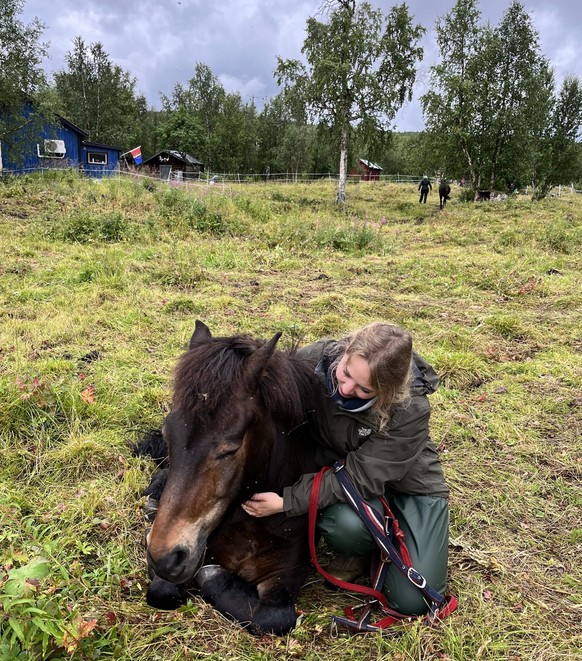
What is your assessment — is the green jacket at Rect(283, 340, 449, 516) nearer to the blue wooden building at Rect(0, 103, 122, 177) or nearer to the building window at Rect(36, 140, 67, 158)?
the blue wooden building at Rect(0, 103, 122, 177)

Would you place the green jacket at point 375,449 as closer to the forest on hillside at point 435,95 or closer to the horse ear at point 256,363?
the horse ear at point 256,363

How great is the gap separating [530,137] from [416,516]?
28640 mm

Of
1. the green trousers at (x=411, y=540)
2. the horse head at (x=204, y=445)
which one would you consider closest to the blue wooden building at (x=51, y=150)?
the horse head at (x=204, y=445)

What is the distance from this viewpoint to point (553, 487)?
10.6 ft

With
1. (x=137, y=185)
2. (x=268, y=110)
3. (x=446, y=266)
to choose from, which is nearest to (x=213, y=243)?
(x=446, y=266)

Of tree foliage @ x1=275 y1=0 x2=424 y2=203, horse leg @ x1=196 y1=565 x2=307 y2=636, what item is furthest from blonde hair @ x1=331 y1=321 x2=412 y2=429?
tree foliage @ x1=275 y1=0 x2=424 y2=203

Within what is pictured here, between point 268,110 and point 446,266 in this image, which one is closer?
point 446,266

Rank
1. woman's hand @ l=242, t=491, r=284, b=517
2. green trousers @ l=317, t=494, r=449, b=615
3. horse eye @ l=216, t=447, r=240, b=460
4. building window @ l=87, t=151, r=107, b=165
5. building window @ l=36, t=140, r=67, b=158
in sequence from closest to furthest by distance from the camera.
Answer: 1. horse eye @ l=216, t=447, r=240, b=460
2. woman's hand @ l=242, t=491, r=284, b=517
3. green trousers @ l=317, t=494, r=449, b=615
4. building window @ l=36, t=140, r=67, b=158
5. building window @ l=87, t=151, r=107, b=165

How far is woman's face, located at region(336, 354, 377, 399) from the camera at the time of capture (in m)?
2.13

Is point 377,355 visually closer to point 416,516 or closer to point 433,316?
point 416,516

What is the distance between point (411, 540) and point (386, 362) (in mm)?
978

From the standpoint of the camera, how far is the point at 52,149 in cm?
2733

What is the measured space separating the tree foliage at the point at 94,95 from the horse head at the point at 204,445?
46114mm

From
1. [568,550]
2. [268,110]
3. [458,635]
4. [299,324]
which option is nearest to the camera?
[458,635]
